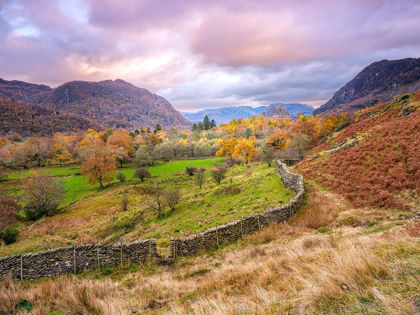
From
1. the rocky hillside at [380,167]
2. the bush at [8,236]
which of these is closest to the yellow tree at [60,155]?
the bush at [8,236]

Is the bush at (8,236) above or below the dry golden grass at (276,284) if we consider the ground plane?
below

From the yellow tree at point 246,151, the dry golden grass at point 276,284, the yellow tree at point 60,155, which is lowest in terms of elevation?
the dry golden grass at point 276,284

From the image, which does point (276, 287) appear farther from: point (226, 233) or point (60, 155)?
point (60, 155)

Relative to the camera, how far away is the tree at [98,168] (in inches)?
1759

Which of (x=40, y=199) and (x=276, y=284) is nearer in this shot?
(x=276, y=284)

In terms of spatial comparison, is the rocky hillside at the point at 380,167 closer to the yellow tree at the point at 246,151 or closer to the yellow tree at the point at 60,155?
the yellow tree at the point at 246,151

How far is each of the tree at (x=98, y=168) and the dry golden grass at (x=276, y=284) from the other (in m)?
37.9

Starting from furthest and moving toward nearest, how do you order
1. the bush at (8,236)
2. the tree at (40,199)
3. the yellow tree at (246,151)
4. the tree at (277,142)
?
the tree at (277,142) → the yellow tree at (246,151) → the tree at (40,199) → the bush at (8,236)

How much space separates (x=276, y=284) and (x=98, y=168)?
48769 mm

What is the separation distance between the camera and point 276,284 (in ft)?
17.5

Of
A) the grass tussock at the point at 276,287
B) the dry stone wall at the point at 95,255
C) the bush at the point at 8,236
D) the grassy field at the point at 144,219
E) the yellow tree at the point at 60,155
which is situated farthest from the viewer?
the yellow tree at the point at 60,155

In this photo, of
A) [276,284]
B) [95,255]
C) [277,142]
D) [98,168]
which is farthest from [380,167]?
[98,168]

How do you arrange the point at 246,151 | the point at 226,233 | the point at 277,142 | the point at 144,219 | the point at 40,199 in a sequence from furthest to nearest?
1. the point at 277,142
2. the point at 246,151
3. the point at 40,199
4. the point at 144,219
5. the point at 226,233

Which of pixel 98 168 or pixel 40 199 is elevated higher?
pixel 98 168
